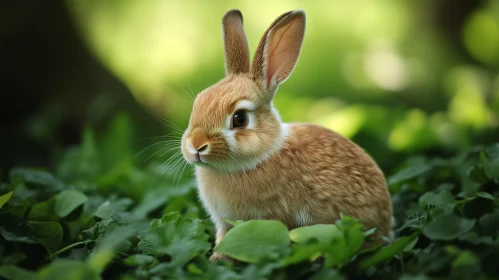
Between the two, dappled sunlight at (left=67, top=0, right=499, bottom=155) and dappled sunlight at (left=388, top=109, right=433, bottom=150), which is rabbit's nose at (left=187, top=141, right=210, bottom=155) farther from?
dappled sunlight at (left=67, top=0, right=499, bottom=155)

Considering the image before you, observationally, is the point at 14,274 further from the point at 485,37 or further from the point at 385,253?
the point at 485,37

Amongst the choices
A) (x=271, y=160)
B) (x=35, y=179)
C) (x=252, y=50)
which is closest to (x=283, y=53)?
(x=271, y=160)

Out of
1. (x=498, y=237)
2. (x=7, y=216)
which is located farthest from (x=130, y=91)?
(x=498, y=237)

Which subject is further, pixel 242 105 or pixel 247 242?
pixel 242 105

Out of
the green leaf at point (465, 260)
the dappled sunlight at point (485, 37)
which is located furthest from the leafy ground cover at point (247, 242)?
the dappled sunlight at point (485, 37)

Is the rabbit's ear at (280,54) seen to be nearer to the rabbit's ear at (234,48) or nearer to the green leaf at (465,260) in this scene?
the rabbit's ear at (234,48)

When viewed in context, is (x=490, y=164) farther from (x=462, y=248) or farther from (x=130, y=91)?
(x=130, y=91)
